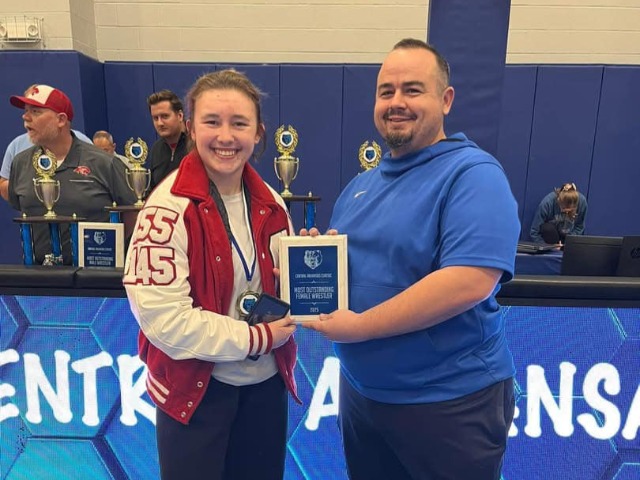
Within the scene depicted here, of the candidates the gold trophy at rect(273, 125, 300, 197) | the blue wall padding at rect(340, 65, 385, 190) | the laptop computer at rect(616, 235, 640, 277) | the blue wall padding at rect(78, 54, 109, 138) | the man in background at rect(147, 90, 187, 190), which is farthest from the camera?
the blue wall padding at rect(340, 65, 385, 190)

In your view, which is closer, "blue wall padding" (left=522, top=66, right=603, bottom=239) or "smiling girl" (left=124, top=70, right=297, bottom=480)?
"smiling girl" (left=124, top=70, right=297, bottom=480)

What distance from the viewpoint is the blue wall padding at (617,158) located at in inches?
213

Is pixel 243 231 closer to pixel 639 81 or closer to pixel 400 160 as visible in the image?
pixel 400 160

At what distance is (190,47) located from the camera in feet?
19.0

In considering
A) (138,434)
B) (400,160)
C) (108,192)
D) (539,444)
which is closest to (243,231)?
(400,160)

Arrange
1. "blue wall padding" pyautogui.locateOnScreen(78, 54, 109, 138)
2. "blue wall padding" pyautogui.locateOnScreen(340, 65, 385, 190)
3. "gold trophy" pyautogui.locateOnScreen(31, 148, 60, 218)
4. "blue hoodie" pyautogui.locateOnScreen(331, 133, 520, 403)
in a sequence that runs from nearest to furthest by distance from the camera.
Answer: "blue hoodie" pyautogui.locateOnScreen(331, 133, 520, 403) → "gold trophy" pyautogui.locateOnScreen(31, 148, 60, 218) → "blue wall padding" pyautogui.locateOnScreen(78, 54, 109, 138) → "blue wall padding" pyautogui.locateOnScreen(340, 65, 385, 190)

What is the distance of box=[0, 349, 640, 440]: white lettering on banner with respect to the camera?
1681 millimetres

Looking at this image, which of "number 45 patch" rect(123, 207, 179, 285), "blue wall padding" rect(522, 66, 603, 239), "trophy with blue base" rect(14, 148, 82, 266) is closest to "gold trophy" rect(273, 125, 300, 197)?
"trophy with blue base" rect(14, 148, 82, 266)

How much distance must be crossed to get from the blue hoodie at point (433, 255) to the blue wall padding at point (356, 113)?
166 inches

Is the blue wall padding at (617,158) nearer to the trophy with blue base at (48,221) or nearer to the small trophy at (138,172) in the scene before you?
the small trophy at (138,172)

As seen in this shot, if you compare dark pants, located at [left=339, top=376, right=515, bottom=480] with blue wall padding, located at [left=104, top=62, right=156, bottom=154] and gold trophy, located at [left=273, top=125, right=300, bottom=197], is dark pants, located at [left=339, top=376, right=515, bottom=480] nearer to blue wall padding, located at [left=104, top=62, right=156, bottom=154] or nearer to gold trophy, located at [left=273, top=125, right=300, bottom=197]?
gold trophy, located at [left=273, top=125, right=300, bottom=197]

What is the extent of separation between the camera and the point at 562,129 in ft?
18.2

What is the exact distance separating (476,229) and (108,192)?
1996 millimetres

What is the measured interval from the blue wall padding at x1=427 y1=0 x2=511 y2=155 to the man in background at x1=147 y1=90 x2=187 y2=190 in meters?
1.82
